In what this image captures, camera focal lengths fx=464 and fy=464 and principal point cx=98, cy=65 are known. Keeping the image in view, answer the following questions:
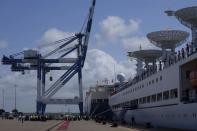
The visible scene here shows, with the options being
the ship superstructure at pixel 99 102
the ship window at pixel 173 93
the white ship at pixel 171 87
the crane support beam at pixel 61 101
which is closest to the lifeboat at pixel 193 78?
the white ship at pixel 171 87

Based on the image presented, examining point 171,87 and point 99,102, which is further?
point 99,102

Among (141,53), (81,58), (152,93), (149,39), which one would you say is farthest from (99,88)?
(152,93)

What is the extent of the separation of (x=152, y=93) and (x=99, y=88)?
7448cm

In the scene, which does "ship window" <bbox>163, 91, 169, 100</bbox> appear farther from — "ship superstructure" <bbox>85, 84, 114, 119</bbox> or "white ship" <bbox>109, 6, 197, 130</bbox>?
"ship superstructure" <bbox>85, 84, 114, 119</bbox>

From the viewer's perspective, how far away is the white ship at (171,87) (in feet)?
140

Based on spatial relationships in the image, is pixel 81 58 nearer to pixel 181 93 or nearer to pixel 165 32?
pixel 165 32

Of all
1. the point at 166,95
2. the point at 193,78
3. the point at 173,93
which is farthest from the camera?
the point at 166,95

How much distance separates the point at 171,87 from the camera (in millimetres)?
48750

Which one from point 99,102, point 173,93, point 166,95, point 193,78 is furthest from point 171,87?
point 99,102

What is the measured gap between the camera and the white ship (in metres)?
42.5

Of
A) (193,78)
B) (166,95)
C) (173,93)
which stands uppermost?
(193,78)

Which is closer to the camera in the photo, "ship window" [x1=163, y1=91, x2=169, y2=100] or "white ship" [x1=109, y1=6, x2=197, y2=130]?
"white ship" [x1=109, y1=6, x2=197, y2=130]

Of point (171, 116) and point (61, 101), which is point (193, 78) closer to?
point (171, 116)

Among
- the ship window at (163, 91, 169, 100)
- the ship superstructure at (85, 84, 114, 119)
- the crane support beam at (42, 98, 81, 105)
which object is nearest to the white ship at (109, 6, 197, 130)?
the ship window at (163, 91, 169, 100)
